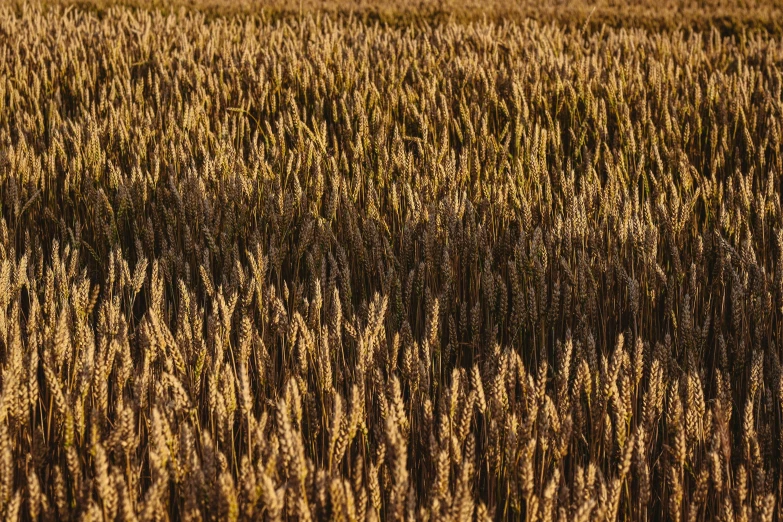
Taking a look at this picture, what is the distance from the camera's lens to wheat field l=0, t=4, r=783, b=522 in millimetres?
1273

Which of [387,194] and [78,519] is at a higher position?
[387,194]

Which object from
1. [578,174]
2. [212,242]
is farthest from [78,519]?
[578,174]

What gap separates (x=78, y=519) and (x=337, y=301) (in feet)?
2.04

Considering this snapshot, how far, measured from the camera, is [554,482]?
1147mm

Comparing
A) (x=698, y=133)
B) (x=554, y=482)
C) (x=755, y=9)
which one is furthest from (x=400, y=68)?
(x=755, y=9)

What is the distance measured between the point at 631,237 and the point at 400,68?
214cm

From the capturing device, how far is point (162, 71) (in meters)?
3.81

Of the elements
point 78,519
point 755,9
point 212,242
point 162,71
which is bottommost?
point 78,519

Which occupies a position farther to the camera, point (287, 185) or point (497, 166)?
point (497, 166)

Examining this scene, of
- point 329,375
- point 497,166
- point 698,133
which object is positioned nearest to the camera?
point 329,375

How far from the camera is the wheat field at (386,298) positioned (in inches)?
50.1

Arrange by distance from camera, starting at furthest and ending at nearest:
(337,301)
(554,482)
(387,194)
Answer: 1. (387,194)
2. (337,301)
3. (554,482)

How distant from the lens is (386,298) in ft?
5.03

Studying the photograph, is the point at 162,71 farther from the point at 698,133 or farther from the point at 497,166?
the point at 698,133
